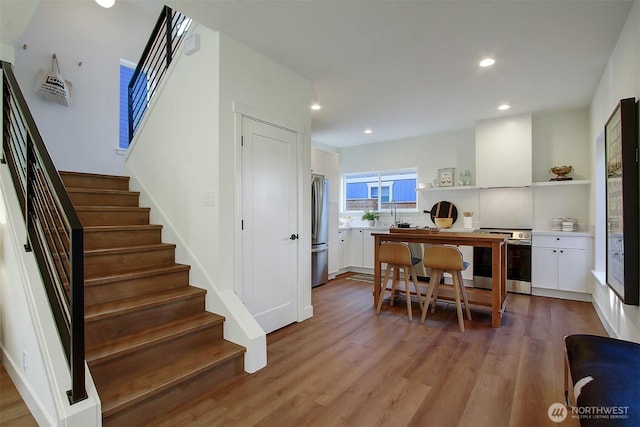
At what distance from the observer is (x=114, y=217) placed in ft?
10.3

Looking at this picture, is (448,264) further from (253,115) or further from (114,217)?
(114,217)

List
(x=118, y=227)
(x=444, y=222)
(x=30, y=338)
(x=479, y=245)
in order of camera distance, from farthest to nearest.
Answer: (x=444, y=222)
(x=479, y=245)
(x=118, y=227)
(x=30, y=338)

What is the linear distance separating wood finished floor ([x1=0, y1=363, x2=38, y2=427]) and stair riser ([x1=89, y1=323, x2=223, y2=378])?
1.23 ft

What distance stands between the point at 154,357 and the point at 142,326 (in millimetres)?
279

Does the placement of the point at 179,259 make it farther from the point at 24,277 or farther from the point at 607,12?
the point at 607,12

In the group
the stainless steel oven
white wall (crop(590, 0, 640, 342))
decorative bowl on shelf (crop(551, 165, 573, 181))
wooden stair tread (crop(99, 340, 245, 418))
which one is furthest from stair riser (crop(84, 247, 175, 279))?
decorative bowl on shelf (crop(551, 165, 573, 181))

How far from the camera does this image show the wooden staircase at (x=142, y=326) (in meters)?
1.88

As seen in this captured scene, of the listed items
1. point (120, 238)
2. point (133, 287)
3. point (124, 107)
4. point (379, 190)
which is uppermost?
point (124, 107)

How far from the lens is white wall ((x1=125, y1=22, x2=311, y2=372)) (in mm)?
2693

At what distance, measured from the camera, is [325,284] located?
528 cm

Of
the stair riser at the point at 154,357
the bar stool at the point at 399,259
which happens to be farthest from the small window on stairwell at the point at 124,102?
the bar stool at the point at 399,259

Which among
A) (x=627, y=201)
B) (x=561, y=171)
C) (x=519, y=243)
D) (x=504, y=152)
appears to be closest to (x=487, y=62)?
(x=627, y=201)

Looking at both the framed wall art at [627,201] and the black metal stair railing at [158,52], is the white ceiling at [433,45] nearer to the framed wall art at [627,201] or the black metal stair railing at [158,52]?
the framed wall art at [627,201]

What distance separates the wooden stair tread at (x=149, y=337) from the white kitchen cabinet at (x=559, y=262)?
4392mm
